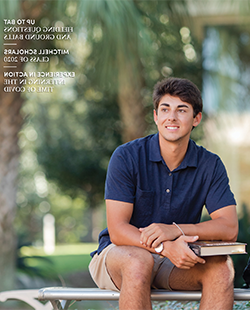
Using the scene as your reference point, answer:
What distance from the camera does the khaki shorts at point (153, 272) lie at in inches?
84.3

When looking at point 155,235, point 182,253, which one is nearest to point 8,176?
point 155,235

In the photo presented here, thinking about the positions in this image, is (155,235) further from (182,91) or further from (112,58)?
(112,58)

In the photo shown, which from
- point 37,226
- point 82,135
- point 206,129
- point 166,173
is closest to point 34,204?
point 37,226

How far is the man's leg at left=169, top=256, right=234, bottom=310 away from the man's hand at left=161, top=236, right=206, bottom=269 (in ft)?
0.28

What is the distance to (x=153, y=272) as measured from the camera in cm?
213

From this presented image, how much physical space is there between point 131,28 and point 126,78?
0.80 m

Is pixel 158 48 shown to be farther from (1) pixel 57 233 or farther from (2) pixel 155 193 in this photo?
(1) pixel 57 233

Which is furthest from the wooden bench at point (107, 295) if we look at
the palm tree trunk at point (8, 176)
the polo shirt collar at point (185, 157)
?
the palm tree trunk at point (8, 176)

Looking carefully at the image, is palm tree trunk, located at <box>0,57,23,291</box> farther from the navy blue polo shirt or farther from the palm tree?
the navy blue polo shirt

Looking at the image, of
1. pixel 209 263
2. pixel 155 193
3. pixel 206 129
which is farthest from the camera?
pixel 206 129

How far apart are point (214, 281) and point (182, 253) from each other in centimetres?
20

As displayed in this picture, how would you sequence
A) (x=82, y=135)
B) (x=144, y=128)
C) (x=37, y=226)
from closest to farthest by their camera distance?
(x=144, y=128) → (x=82, y=135) → (x=37, y=226)

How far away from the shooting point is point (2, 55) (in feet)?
15.5

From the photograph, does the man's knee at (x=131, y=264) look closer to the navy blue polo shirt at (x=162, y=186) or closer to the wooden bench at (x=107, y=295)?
the wooden bench at (x=107, y=295)
